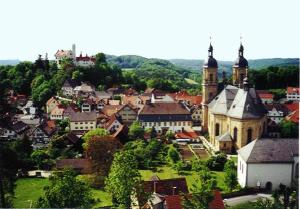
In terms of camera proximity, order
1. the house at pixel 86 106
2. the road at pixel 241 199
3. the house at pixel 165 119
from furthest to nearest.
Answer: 1. the house at pixel 86 106
2. the house at pixel 165 119
3. the road at pixel 241 199

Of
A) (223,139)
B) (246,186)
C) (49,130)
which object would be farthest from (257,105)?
(49,130)

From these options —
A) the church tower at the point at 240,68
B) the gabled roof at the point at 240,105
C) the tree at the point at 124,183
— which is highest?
the church tower at the point at 240,68

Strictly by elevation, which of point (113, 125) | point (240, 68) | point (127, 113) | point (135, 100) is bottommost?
point (113, 125)

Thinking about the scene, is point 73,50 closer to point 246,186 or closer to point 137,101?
point 137,101

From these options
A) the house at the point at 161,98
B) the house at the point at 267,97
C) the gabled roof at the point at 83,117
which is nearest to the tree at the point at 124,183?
the gabled roof at the point at 83,117

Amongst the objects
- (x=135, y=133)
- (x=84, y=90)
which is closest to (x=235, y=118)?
(x=135, y=133)

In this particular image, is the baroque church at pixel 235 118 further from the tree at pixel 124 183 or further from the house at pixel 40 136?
the tree at pixel 124 183

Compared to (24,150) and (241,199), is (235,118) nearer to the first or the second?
(241,199)
